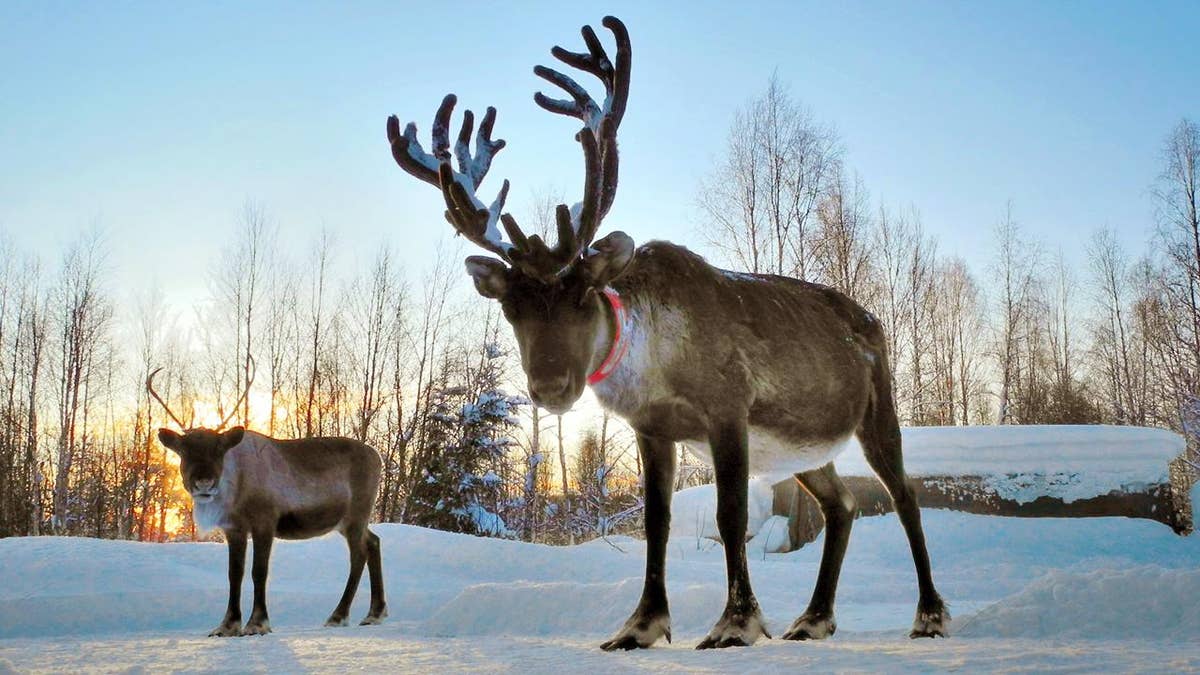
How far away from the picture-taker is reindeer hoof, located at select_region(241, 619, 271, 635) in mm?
6246

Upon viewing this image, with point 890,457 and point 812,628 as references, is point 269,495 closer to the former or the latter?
point 812,628

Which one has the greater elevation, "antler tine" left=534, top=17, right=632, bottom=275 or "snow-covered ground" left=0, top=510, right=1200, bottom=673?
"antler tine" left=534, top=17, right=632, bottom=275

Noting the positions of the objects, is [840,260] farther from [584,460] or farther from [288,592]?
[584,460]

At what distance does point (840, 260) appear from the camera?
20.7 metres

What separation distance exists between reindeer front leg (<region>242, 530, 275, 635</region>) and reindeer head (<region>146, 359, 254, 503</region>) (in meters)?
0.56

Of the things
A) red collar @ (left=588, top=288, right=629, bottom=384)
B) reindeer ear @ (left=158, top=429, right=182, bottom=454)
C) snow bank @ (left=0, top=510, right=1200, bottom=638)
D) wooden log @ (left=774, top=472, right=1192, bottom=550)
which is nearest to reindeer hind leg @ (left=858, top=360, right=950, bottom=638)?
snow bank @ (left=0, top=510, right=1200, bottom=638)

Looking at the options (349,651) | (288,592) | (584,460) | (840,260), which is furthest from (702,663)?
(584,460)

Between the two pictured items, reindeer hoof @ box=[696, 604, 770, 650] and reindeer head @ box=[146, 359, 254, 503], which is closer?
reindeer hoof @ box=[696, 604, 770, 650]

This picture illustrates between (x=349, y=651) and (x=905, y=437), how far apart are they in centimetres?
1193

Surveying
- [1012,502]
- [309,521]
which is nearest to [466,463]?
[1012,502]

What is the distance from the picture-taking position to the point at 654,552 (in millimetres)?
3938

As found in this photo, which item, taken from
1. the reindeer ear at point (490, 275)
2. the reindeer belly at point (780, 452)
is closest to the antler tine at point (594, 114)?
the reindeer ear at point (490, 275)

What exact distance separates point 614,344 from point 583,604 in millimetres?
2060

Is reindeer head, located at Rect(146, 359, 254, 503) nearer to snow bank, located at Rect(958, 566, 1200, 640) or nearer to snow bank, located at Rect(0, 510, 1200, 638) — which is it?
snow bank, located at Rect(0, 510, 1200, 638)
